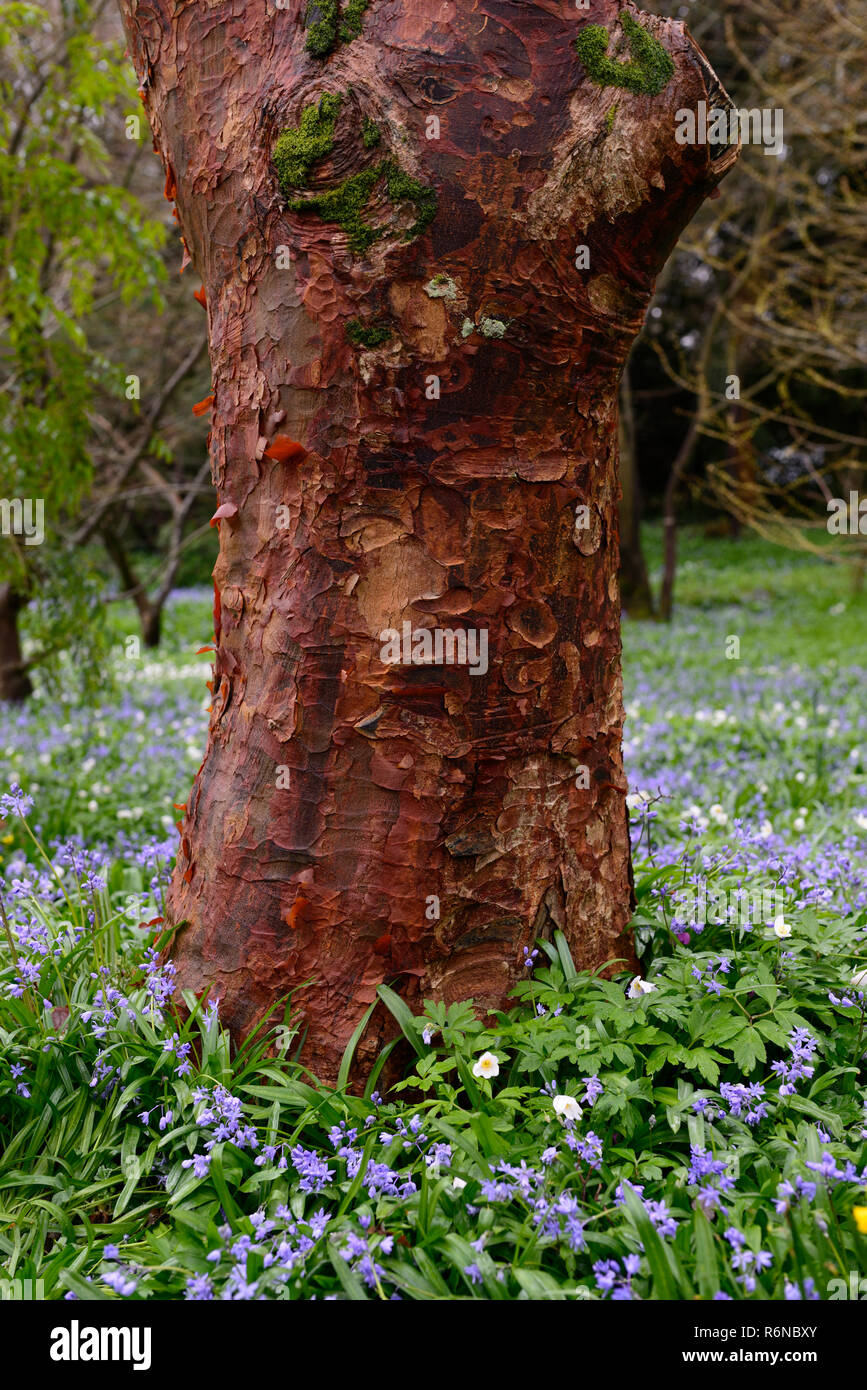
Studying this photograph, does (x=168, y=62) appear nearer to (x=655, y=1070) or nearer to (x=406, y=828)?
(x=406, y=828)

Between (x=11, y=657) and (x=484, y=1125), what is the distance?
7447mm

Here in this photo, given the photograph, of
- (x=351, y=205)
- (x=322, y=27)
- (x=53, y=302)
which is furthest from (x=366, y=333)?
(x=53, y=302)

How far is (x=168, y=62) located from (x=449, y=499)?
122cm

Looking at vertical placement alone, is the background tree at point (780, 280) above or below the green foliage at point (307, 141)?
above

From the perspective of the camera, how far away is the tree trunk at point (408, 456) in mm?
1998

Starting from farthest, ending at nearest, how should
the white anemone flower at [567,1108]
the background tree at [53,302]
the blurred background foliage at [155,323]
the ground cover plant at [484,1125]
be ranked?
1. the blurred background foliage at [155,323]
2. the background tree at [53,302]
3. the white anemone flower at [567,1108]
4. the ground cover plant at [484,1125]

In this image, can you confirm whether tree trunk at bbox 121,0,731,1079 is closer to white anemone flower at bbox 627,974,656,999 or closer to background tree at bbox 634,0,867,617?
white anemone flower at bbox 627,974,656,999

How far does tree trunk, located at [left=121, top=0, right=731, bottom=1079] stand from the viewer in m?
2.00

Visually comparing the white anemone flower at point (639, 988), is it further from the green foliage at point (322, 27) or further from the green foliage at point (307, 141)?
the green foliage at point (322, 27)

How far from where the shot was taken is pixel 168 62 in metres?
2.28

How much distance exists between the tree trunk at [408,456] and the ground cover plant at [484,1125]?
19 centimetres

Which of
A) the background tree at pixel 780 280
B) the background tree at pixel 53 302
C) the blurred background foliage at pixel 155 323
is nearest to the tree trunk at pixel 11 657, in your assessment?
the blurred background foliage at pixel 155 323
